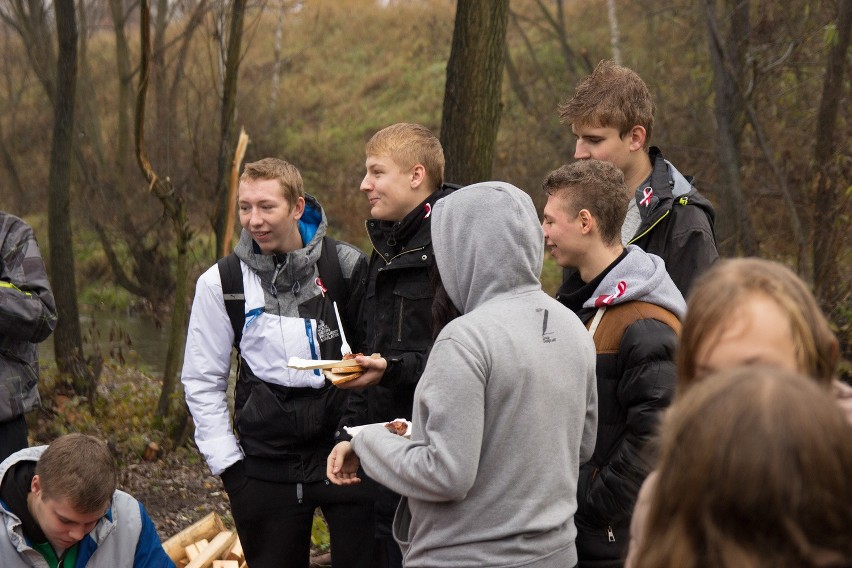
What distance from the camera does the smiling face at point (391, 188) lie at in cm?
383

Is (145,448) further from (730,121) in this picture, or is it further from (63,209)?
(730,121)

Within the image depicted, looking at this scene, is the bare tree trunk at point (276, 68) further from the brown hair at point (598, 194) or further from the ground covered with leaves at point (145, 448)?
the brown hair at point (598, 194)

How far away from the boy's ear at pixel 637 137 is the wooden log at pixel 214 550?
2958 millimetres

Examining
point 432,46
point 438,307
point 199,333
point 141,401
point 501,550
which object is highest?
point 432,46

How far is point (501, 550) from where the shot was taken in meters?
2.55

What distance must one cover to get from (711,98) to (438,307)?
15.4 meters

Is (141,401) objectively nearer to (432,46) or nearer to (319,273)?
(319,273)

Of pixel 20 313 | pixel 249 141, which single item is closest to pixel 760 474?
pixel 20 313

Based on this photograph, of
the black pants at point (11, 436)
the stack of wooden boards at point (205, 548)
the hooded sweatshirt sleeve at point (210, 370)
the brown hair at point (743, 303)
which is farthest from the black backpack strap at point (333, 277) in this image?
the brown hair at point (743, 303)

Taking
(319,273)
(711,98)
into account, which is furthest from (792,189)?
(319,273)

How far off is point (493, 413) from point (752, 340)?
858 millimetres

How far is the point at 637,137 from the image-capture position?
12.1 ft

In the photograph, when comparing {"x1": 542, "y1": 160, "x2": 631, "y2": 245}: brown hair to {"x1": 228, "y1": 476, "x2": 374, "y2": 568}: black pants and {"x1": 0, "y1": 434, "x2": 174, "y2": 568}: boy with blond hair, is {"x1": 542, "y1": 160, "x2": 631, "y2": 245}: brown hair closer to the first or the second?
{"x1": 228, "y1": 476, "x2": 374, "y2": 568}: black pants

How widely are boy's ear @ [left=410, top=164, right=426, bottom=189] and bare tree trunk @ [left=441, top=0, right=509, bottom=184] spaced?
108 inches
